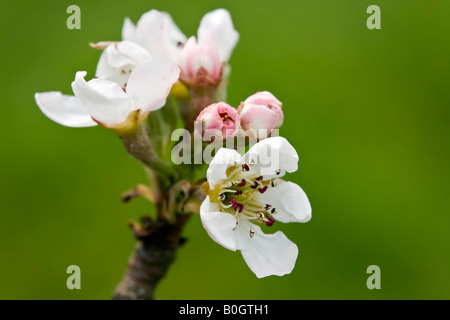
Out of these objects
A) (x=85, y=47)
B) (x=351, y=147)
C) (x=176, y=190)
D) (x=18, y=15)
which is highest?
(x=18, y=15)

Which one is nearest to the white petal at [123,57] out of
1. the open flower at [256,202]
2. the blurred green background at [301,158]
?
the open flower at [256,202]

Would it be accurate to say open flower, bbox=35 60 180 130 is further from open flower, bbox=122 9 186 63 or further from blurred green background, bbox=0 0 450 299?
blurred green background, bbox=0 0 450 299

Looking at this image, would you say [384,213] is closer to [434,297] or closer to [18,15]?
[434,297]

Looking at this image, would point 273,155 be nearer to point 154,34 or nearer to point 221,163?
point 221,163

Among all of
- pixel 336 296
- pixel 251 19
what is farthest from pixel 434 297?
pixel 251 19

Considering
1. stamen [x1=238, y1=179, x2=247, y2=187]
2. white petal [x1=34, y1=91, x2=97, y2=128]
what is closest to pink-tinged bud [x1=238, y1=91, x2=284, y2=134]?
stamen [x1=238, y1=179, x2=247, y2=187]

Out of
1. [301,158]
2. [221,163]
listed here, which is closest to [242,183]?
[221,163]

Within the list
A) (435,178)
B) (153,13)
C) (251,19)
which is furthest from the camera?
(251,19)
